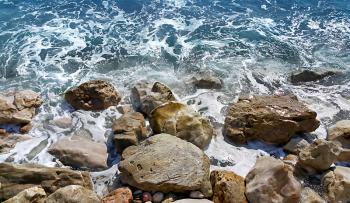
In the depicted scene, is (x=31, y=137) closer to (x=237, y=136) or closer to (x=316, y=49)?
(x=237, y=136)

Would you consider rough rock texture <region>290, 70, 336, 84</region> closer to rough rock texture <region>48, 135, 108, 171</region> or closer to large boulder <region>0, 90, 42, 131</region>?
rough rock texture <region>48, 135, 108, 171</region>

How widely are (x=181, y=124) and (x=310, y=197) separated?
3.18m

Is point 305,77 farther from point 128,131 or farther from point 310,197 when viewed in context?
point 128,131

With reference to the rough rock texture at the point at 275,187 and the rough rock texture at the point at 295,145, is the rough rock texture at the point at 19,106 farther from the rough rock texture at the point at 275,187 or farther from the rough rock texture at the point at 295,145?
the rough rock texture at the point at 295,145

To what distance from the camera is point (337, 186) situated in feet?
26.3

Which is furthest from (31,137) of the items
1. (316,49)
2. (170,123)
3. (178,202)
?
(316,49)

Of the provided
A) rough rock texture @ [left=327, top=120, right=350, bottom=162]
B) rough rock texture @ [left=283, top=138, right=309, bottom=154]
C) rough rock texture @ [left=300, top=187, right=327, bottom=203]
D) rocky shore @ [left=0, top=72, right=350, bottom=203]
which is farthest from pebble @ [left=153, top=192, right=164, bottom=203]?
rough rock texture @ [left=327, top=120, right=350, bottom=162]

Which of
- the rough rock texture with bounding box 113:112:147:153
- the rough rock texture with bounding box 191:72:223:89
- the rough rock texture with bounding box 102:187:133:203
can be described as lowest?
the rough rock texture with bounding box 191:72:223:89

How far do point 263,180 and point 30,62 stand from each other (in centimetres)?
925

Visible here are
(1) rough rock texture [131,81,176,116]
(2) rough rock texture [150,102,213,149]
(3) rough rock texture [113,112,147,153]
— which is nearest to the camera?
(3) rough rock texture [113,112,147,153]

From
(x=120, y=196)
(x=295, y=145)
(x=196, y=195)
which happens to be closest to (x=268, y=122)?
(x=295, y=145)

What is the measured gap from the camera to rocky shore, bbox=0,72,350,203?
7.61 meters

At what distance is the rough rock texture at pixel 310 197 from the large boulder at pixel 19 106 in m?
6.68

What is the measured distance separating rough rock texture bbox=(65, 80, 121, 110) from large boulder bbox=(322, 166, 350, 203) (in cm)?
575
